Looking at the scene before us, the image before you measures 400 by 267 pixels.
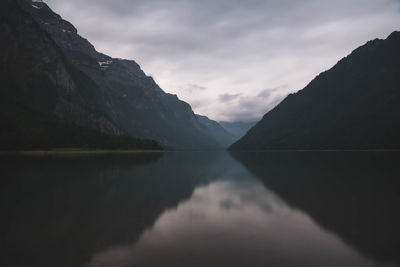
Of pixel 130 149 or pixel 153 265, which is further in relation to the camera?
pixel 130 149

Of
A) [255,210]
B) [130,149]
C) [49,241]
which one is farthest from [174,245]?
[130,149]

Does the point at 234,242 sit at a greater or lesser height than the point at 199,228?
greater

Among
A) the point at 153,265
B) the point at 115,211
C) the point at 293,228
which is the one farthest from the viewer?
the point at 115,211

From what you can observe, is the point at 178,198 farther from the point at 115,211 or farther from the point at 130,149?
the point at 130,149

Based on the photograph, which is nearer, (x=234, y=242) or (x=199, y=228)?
(x=234, y=242)

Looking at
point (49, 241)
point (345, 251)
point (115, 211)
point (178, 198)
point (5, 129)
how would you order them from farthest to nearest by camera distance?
point (5, 129), point (178, 198), point (115, 211), point (49, 241), point (345, 251)

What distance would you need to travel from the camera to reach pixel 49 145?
157 meters

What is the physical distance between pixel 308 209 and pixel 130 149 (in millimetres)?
178161

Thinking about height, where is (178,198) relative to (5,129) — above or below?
below

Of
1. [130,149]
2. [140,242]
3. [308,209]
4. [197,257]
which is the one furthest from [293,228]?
[130,149]

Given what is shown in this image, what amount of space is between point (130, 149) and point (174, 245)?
184 meters

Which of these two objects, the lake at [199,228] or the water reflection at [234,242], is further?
the lake at [199,228]

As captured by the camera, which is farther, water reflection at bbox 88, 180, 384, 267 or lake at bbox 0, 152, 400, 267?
lake at bbox 0, 152, 400, 267

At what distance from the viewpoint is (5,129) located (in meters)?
152
